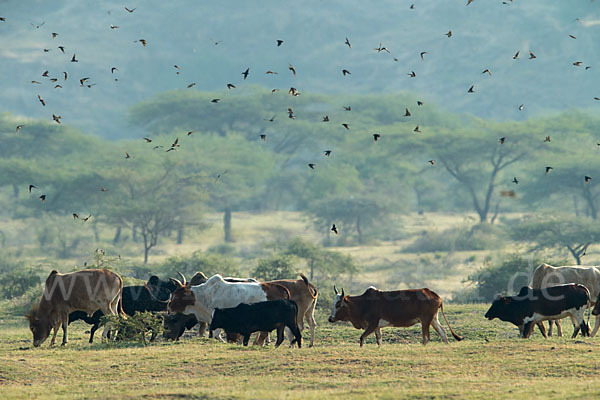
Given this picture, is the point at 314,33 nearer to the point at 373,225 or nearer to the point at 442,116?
the point at 442,116

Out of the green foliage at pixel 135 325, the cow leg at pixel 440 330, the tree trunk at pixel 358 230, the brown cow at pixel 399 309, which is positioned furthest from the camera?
the tree trunk at pixel 358 230

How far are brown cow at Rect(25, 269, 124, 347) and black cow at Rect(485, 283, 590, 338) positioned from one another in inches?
290

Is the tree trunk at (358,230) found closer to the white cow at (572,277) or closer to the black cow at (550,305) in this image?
the white cow at (572,277)

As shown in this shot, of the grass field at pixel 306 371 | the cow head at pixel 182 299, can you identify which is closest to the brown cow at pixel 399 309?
the grass field at pixel 306 371

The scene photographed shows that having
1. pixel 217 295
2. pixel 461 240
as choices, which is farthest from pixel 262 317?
pixel 461 240

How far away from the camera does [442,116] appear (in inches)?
2945

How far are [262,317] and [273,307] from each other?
0.25 metres

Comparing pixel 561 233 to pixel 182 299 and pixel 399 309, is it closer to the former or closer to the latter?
pixel 399 309

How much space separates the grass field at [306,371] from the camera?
1162 centimetres

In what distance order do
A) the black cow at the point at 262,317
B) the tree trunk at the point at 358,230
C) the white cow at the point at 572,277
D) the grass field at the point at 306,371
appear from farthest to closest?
the tree trunk at the point at 358,230 → the white cow at the point at 572,277 → the black cow at the point at 262,317 → the grass field at the point at 306,371

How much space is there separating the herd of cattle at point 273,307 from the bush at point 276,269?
11233mm

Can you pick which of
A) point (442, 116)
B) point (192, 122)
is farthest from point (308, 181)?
point (442, 116)

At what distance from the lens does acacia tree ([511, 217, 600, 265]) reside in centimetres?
3872

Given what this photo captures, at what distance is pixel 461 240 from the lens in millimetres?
44281
